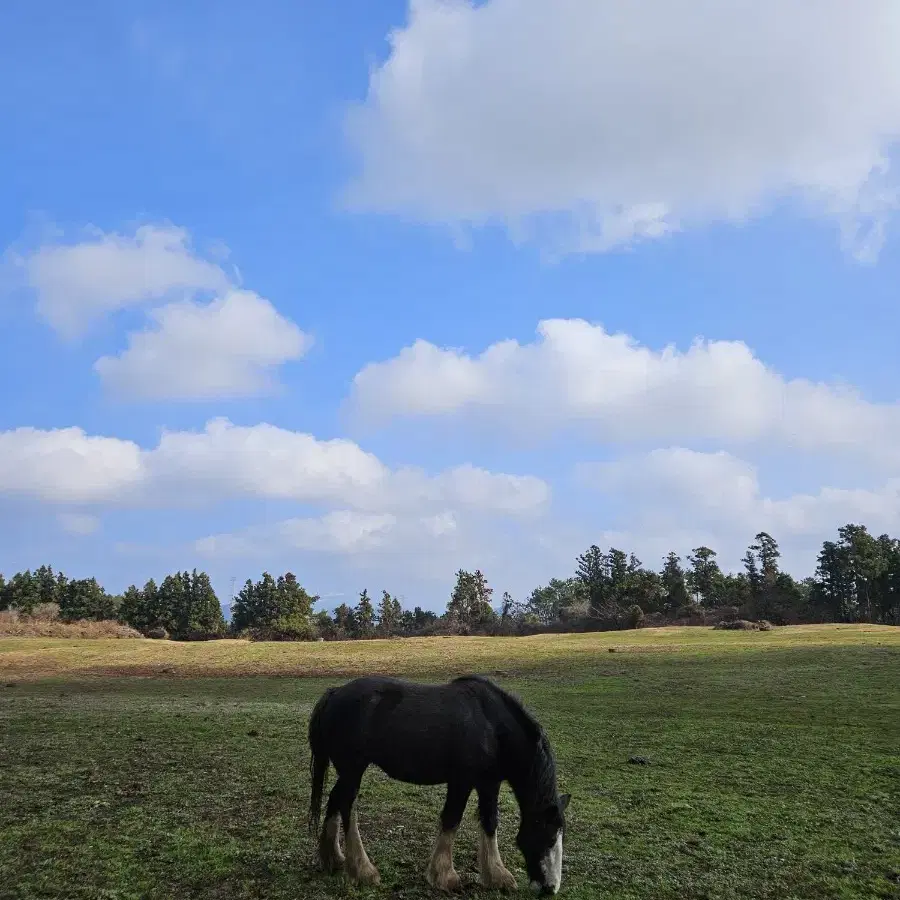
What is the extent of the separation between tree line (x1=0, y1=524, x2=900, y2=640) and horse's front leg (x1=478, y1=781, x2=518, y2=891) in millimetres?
68619

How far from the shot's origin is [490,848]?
22.7 feet

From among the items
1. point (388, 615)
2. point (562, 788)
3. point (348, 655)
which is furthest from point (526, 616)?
point (562, 788)

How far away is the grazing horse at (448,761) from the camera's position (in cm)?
680

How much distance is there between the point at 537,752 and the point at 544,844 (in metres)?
0.82

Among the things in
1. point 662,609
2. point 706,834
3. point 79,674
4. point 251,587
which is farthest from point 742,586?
point 706,834

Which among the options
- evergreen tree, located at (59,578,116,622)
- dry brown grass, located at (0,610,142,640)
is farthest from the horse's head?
evergreen tree, located at (59,578,116,622)

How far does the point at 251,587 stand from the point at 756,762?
3259 inches

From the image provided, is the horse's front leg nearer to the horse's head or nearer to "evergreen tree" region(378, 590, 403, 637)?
the horse's head

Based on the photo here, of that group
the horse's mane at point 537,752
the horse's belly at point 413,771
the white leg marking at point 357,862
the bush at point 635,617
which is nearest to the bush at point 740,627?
the bush at point 635,617

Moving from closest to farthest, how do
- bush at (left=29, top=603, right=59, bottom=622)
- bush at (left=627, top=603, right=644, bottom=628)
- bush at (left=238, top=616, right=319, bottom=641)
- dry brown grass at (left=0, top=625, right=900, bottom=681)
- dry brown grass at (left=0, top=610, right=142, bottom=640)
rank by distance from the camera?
dry brown grass at (left=0, top=625, right=900, bottom=681), dry brown grass at (left=0, top=610, right=142, bottom=640), bush at (left=627, top=603, right=644, bottom=628), bush at (left=29, top=603, right=59, bottom=622), bush at (left=238, top=616, right=319, bottom=641)

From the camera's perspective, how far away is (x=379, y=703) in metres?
7.36

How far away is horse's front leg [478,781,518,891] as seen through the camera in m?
6.83

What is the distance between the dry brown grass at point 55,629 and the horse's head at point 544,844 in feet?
202

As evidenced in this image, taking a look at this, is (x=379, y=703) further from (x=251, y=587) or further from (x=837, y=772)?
(x=251, y=587)
